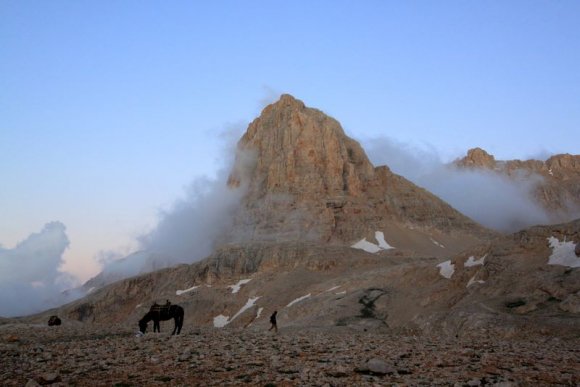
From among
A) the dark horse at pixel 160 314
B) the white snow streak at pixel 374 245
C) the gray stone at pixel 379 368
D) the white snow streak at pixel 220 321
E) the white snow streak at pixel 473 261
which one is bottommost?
the white snow streak at pixel 220 321

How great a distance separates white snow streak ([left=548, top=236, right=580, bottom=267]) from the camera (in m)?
53.6

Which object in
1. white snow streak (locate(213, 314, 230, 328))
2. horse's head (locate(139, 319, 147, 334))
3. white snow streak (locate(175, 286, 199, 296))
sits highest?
white snow streak (locate(175, 286, 199, 296))

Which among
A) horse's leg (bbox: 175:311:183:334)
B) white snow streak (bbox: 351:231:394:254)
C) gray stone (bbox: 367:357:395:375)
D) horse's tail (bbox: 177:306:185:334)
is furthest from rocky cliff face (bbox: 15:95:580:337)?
gray stone (bbox: 367:357:395:375)

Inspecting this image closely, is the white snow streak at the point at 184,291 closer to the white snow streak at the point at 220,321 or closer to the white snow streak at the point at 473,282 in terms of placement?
the white snow streak at the point at 220,321

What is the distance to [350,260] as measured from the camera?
127375 millimetres

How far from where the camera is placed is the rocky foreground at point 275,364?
47.3ft

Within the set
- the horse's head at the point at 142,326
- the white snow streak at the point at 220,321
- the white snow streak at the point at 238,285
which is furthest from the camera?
the white snow streak at the point at 238,285

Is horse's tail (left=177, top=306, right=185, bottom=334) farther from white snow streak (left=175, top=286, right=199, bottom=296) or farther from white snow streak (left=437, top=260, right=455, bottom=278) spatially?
white snow streak (left=175, top=286, right=199, bottom=296)

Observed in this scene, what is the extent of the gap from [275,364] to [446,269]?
57317mm

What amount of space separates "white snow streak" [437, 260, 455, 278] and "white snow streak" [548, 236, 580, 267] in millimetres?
12468

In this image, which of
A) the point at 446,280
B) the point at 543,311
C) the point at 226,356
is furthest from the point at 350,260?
the point at 226,356

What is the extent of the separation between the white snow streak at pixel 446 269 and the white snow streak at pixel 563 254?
12468 mm

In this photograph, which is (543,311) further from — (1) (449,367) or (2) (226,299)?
(2) (226,299)

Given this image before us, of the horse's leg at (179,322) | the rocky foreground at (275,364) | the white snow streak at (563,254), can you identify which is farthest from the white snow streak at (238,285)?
the rocky foreground at (275,364)
